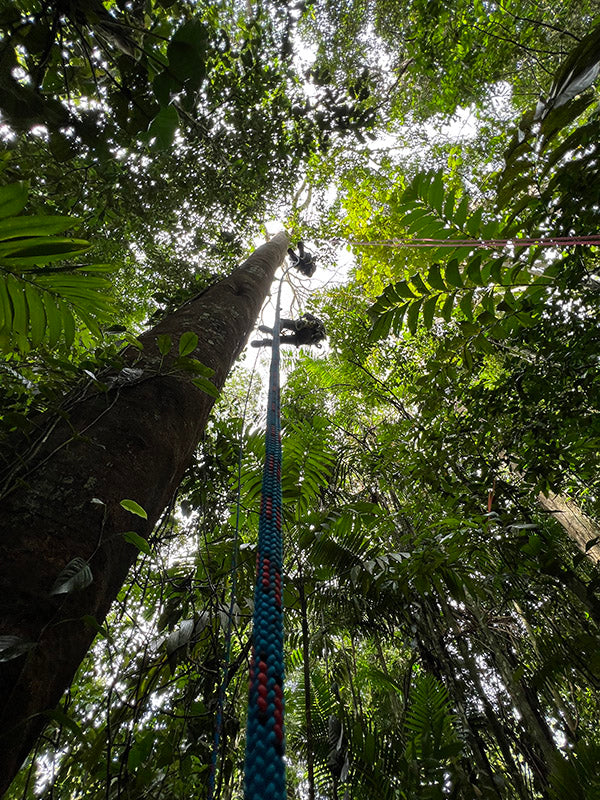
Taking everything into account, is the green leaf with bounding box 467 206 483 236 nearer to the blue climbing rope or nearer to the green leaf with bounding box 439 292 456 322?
the green leaf with bounding box 439 292 456 322

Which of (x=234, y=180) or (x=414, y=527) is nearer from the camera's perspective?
(x=414, y=527)

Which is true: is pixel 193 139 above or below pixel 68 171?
above

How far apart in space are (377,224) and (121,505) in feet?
11.3

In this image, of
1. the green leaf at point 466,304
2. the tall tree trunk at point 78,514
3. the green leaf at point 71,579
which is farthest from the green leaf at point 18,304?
the green leaf at point 466,304

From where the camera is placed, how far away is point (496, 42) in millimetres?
3266

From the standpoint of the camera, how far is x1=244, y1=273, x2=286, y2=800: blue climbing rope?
459mm

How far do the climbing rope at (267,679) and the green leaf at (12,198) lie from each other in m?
0.75

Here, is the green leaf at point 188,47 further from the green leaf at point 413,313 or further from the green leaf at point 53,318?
the green leaf at point 413,313

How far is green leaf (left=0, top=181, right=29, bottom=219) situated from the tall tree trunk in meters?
0.46

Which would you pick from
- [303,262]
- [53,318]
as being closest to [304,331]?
[303,262]

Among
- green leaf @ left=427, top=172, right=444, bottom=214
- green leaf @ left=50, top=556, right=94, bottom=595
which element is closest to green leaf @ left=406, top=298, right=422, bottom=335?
green leaf @ left=427, top=172, right=444, bottom=214

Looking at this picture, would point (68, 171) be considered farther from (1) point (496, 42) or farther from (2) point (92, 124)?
(1) point (496, 42)

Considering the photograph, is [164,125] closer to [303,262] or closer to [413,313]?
[413,313]

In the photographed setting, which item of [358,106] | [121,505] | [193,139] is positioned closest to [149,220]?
[193,139]
